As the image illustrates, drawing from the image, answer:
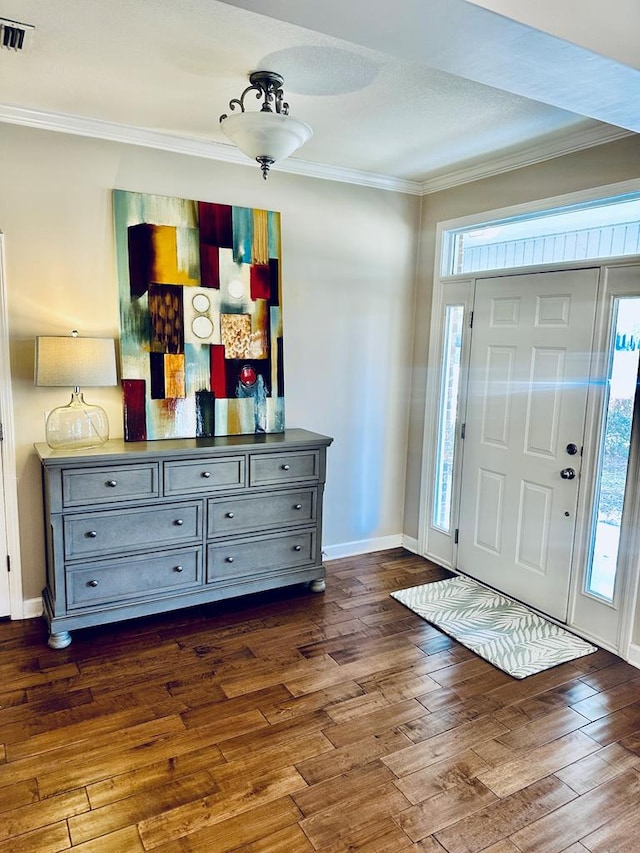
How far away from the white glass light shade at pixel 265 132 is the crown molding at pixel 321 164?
3.35 feet

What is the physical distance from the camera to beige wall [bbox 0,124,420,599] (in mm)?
3086

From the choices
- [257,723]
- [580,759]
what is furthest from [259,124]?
[580,759]

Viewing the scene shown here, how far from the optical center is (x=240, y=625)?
10.8 feet

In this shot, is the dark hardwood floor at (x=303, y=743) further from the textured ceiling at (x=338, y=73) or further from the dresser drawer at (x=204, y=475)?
the textured ceiling at (x=338, y=73)

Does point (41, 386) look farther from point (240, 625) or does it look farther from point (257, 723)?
point (257, 723)

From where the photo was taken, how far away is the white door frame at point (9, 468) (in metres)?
3.03

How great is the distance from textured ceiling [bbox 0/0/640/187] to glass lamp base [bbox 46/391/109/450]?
148cm

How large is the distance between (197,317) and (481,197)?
1.97 metres

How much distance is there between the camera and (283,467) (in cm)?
349

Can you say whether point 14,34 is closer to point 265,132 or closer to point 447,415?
point 265,132

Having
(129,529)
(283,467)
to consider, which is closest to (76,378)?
(129,529)

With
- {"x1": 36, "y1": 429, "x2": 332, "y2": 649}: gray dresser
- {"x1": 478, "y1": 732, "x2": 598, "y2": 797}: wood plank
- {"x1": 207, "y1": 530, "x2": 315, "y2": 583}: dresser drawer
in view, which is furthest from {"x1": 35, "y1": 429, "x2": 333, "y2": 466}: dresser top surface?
{"x1": 478, "y1": 732, "x2": 598, "y2": 797}: wood plank

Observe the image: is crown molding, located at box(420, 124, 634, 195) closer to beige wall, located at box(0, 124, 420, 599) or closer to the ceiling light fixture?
beige wall, located at box(0, 124, 420, 599)

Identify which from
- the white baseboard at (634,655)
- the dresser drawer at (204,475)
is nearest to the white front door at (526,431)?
the white baseboard at (634,655)
